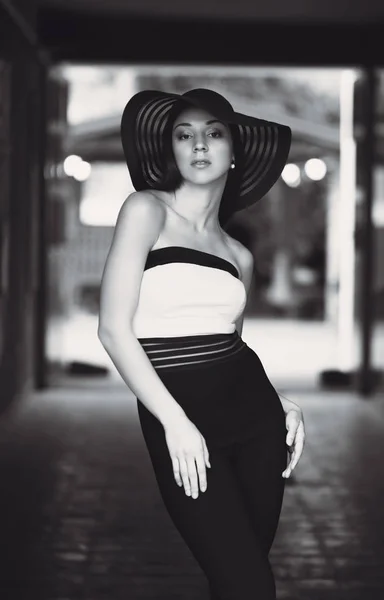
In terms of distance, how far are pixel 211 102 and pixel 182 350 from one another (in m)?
0.47

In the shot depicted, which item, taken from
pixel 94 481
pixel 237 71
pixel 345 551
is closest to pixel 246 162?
pixel 345 551

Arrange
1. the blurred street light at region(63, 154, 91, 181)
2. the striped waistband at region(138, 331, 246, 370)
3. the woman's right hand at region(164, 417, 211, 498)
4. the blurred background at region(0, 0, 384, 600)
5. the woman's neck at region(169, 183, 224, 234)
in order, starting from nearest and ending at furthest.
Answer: the woman's right hand at region(164, 417, 211, 498) < the striped waistband at region(138, 331, 246, 370) < the woman's neck at region(169, 183, 224, 234) < the blurred background at region(0, 0, 384, 600) < the blurred street light at region(63, 154, 91, 181)

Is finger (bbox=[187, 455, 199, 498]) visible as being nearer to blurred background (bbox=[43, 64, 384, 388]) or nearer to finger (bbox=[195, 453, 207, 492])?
finger (bbox=[195, 453, 207, 492])

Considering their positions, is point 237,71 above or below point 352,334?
above

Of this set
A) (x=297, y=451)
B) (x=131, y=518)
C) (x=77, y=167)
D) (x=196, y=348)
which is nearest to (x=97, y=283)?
(x=77, y=167)

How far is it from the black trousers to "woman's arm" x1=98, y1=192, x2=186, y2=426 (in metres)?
0.09

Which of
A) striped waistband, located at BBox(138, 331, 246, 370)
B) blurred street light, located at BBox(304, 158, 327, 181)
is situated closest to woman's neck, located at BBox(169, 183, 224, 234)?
striped waistband, located at BBox(138, 331, 246, 370)

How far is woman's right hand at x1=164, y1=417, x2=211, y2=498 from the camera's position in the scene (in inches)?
68.1

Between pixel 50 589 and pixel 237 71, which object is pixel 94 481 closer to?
pixel 50 589

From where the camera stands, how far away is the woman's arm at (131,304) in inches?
68.3

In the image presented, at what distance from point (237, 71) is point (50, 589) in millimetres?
5565

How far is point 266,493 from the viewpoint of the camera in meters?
1.94

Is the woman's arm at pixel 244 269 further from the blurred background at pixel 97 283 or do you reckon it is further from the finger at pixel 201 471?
the blurred background at pixel 97 283

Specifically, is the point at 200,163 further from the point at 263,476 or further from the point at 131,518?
the point at 131,518
